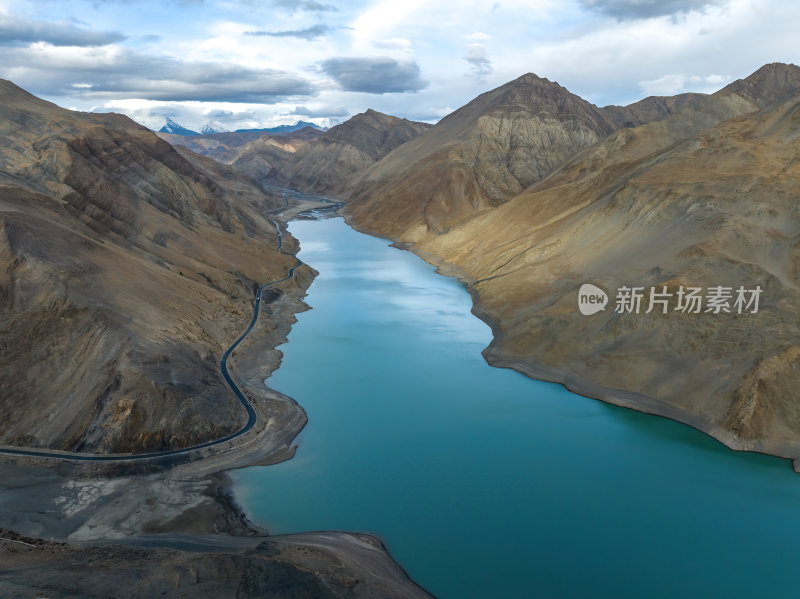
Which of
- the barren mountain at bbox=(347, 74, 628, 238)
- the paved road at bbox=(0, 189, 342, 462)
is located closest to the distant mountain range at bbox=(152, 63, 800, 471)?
the barren mountain at bbox=(347, 74, 628, 238)

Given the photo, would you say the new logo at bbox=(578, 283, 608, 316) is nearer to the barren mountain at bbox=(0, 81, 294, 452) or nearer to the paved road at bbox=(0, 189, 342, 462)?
the paved road at bbox=(0, 189, 342, 462)

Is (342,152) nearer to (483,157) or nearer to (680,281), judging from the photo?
(483,157)

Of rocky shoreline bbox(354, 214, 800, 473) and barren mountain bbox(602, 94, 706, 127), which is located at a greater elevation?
barren mountain bbox(602, 94, 706, 127)

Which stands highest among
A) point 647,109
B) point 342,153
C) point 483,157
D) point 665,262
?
point 647,109

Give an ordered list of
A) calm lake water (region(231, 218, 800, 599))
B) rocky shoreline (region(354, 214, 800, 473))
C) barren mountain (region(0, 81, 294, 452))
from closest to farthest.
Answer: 1. calm lake water (region(231, 218, 800, 599))
2. rocky shoreline (region(354, 214, 800, 473))
3. barren mountain (region(0, 81, 294, 452))

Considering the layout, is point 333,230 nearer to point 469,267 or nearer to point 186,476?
point 469,267

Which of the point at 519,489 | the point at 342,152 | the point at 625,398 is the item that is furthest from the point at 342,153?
the point at 519,489

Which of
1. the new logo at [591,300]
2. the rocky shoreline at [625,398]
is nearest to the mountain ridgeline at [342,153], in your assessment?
the new logo at [591,300]

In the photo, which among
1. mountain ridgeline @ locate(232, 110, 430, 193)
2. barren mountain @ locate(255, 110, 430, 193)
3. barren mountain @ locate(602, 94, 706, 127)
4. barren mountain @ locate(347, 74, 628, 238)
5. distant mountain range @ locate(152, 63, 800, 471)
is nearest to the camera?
distant mountain range @ locate(152, 63, 800, 471)
